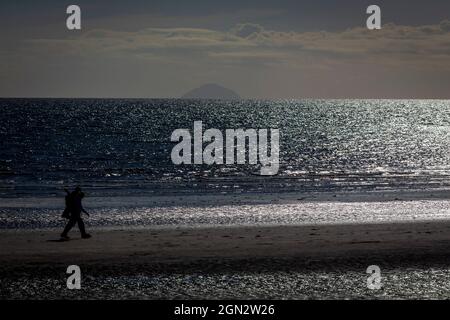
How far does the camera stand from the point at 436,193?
41750mm

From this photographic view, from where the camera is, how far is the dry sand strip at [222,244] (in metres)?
20.3

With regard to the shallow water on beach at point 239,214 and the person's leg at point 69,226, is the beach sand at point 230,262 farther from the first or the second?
the shallow water on beach at point 239,214

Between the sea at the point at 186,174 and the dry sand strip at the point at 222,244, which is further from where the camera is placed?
the sea at the point at 186,174

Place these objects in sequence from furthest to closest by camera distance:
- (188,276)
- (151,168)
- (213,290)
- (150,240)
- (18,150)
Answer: (18,150)
(151,168)
(150,240)
(188,276)
(213,290)

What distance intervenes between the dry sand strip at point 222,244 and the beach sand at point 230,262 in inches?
1.3

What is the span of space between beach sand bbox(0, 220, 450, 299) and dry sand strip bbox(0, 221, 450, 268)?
3 centimetres

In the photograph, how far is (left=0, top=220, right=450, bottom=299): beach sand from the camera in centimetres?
1631

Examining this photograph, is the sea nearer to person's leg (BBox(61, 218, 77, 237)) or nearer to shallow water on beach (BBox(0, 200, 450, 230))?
shallow water on beach (BBox(0, 200, 450, 230))

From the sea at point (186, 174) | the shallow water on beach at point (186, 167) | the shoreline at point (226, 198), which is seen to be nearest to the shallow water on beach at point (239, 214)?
the sea at point (186, 174)

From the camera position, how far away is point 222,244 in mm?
22531
